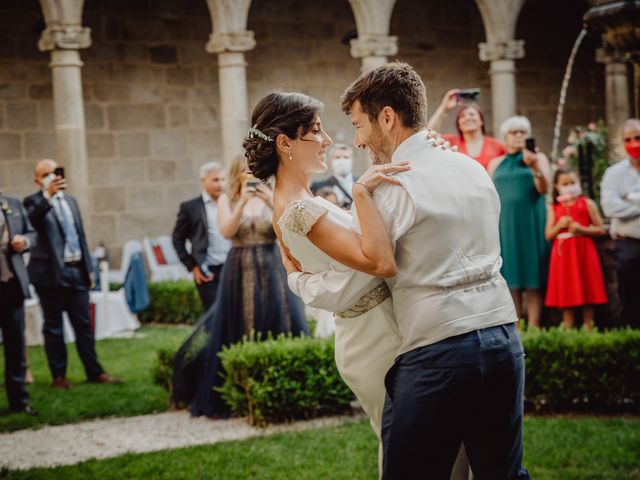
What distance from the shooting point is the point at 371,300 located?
3.06 metres

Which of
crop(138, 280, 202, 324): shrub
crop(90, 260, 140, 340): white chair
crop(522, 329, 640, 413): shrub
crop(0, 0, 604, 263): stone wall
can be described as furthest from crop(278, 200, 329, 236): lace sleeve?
crop(0, 0, 604, 263): stone wall

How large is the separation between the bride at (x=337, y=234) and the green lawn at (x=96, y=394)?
4435mm

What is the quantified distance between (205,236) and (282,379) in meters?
2.26

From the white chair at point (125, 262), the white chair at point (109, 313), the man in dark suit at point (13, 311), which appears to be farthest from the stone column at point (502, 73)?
the man in dark suit at point (13, 311)

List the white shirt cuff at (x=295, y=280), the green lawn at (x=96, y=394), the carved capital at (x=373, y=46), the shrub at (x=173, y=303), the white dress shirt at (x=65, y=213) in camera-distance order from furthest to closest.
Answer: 1. the carved capital at (x=373, y=46)
2. the shrub at (x=173, y=303)
3. the white dress shirt at (x=65, y=213)
4. the green lawn at (x=96, y=394)
5. the white shirt cuff at (x=295, y=280)

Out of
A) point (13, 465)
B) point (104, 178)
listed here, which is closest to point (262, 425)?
point (13, 465)

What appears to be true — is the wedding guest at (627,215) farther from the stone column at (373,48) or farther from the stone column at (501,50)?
the stone column at (501,50)

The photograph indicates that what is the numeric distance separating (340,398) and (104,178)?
30.5 feet

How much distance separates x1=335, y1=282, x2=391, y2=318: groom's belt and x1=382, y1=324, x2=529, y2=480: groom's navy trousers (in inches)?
7.5

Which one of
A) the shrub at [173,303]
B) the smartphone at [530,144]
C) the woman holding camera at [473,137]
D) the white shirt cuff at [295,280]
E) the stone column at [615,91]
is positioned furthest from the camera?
the stone column at [615,91]

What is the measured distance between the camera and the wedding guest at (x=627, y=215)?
7.74 meters

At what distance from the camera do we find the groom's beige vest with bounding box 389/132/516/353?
2.89 metres

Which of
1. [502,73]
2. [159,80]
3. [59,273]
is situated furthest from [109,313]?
[502,73]

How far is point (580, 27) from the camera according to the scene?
1886 centimetres
